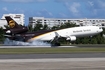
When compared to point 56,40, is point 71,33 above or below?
above

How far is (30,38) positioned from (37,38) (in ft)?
5.93

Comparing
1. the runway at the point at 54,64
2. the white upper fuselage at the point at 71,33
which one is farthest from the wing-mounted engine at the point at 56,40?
the runway at the point at 54,64

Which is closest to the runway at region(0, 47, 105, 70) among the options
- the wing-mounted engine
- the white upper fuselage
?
the wing-mounted engine

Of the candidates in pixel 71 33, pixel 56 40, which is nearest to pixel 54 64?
pixel 71 33

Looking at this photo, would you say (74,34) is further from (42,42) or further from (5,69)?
(5,69)

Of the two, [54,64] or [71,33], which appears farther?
[71,33]

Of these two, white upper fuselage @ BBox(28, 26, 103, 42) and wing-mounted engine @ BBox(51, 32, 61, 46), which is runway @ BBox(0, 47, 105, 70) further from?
white upper fuselage @ BBox(28, 26, 103, 42)

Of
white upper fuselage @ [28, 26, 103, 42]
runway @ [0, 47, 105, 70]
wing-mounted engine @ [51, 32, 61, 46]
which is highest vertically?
white upper fuselage @ [28, 26, 103, 42]

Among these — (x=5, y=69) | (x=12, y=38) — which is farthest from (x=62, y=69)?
(x=12, y=38)

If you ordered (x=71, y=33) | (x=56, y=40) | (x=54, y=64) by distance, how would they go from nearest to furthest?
(x=54, y=64) < (x=71, y=33) < (x=56, y=40)

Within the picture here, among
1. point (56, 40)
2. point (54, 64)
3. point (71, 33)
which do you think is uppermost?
point (71, 33)

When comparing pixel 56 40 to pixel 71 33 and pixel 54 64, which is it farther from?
pixel 54 64

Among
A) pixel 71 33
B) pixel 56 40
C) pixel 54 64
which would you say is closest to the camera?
pixel 54 64

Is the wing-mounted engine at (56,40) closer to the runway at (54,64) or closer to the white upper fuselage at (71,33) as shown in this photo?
the white upper fuselage at (71,33)
